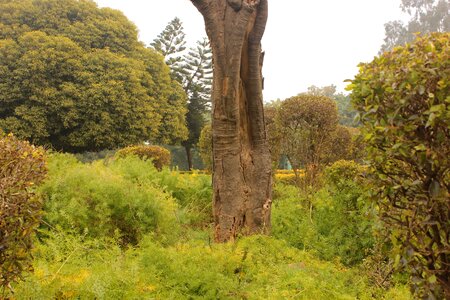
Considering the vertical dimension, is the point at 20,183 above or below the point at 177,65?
below

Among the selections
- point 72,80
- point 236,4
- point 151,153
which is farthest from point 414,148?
point 72,80

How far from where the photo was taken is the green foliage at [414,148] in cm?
238

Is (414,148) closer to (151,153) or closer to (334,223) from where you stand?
(334,223)

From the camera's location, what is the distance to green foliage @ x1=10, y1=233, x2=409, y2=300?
3.39 meters

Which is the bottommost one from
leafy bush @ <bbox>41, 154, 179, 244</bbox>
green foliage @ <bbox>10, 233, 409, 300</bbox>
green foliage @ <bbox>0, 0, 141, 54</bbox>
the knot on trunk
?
green foliage @ <bbox>10, 233, 409, 300</bbox>

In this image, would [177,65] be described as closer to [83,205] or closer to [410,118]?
[83,205]

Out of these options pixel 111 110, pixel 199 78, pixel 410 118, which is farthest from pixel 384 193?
pixel 199 78

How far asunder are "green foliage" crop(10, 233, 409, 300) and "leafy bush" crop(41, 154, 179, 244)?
0.78 metres

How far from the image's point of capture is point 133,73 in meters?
24.1

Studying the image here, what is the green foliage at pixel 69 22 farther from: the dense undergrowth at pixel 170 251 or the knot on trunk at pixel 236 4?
the knot on trunk at pixel 236 4

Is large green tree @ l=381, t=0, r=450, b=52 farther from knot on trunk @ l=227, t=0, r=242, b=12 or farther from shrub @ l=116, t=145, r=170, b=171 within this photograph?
knot on trunk @ l=227, t=0, r=242, b=12

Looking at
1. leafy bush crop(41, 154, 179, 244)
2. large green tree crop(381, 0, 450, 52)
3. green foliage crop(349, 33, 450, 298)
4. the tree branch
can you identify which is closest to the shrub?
leafy bush crop(41, 154, 179, 244)

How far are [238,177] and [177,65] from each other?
2815 cm

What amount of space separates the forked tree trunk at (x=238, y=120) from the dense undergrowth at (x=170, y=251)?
599mm
